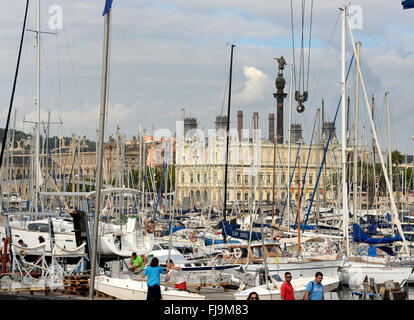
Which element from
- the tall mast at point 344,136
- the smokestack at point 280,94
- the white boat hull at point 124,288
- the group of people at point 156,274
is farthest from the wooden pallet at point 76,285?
the smokestack at point 280,94

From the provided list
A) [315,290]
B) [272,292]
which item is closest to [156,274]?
[315,290]

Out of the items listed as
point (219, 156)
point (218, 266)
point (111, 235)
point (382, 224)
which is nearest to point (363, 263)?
point (218, 266)

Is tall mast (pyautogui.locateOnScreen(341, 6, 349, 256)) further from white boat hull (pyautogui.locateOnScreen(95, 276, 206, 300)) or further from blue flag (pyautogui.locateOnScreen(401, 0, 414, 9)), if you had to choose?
blue flag (pyautogui.locateOnScreen(401, 0, 414, 9))

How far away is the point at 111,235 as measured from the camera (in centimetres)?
2828

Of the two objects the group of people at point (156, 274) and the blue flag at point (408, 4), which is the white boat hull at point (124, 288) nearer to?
the group of people at point (156, 274)

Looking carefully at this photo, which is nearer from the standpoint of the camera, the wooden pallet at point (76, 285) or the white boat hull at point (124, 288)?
the white boat hull at point (124, 288)

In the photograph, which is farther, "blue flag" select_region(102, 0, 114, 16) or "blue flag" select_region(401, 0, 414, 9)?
"blue flag" select_region(102, 0, 114, 16)

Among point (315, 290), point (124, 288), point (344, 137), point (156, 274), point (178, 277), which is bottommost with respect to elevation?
point (124, 288)

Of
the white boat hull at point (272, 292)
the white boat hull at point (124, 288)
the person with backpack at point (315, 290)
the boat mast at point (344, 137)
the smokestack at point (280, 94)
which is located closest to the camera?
the person with backpack at point (315, 290)

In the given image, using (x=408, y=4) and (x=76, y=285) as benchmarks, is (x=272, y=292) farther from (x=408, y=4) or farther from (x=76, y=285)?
(x=408, y=4)

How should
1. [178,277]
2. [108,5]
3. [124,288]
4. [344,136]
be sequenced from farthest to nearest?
[344,136] < [178,277] < [124,288] < [108,5]

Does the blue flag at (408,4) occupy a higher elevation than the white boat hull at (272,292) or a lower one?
higher

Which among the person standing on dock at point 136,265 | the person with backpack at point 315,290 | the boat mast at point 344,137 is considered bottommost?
the person standing on dock at point 136,265

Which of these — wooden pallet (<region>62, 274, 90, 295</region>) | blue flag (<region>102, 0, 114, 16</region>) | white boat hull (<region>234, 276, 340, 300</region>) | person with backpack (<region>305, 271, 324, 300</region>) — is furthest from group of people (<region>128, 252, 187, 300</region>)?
blue flag (<region>102, 0, 114, 16</region>)
